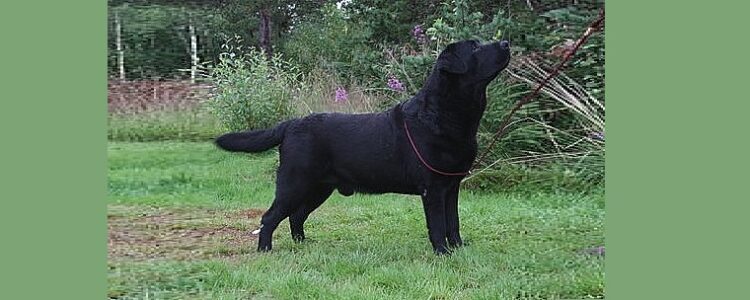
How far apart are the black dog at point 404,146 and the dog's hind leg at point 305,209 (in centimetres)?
1

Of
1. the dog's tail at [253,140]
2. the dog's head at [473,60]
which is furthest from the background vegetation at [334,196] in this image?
the dog's head at [473,60]

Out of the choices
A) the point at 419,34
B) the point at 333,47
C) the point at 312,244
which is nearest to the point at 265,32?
the point at 312,244

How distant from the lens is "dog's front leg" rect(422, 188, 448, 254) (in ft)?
14.6

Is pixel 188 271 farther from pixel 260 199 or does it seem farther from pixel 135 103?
pixel 260 199

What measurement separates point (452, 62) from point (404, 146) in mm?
564

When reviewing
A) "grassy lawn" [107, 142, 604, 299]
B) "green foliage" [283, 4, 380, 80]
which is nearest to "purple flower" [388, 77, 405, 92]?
"green foliage" [283, 4, 380, 80]

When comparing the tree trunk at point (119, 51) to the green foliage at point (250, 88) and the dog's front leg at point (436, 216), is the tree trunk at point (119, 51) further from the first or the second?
the dog's front leg at point (436, 216)

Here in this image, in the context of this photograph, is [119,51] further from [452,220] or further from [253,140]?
[452,220]

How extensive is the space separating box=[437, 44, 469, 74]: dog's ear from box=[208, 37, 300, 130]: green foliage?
1.61m

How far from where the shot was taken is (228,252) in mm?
4613

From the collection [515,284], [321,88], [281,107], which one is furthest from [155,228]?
[321,88]

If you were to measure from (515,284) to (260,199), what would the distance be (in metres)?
2.78

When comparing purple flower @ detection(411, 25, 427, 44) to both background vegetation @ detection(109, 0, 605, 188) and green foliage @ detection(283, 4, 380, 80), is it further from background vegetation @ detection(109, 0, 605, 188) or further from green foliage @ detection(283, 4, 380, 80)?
green foliage @ detection(283, 4, 380, 80)

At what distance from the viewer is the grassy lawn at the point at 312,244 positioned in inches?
148
